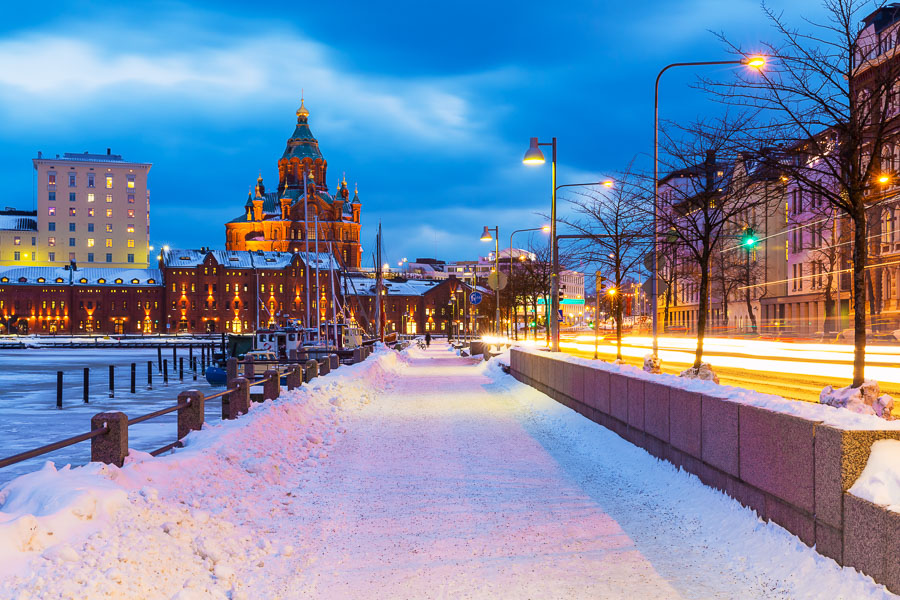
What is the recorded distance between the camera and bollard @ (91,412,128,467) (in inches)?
338

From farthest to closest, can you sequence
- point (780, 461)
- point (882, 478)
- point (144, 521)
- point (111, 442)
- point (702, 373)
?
1. point (702, 373)
2. point (111, 442)
3. point (780, 461)
4. point (144, 521)
5. point (882, 478)

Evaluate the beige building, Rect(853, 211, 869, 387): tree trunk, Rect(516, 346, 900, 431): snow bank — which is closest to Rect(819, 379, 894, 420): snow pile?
Rect(853, 211, 869, 387): tree trunk

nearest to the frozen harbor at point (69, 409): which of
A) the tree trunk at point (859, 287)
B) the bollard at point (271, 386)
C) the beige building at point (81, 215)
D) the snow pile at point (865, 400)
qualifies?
the bollard at point (271, 386)

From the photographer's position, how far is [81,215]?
504 ft

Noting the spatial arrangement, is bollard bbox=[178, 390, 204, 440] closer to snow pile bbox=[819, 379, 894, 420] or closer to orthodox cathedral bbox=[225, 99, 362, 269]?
snow pile bbox=[819, 379, 894, 420]

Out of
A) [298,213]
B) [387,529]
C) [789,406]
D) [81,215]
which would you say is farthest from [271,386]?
[298,213]

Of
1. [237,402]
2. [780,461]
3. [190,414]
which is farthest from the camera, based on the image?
[237,402]

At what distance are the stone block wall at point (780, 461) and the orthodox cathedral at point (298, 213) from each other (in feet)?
527

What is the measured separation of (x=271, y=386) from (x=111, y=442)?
25.9ft

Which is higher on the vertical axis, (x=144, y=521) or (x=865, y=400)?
(x=865, y=400)

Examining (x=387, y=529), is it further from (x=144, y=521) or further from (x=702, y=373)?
(x=702, y=373)

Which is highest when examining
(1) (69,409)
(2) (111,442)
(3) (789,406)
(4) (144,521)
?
(3) (789,406)

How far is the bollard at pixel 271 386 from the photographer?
16.4 metres

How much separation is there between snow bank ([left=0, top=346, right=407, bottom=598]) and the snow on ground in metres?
0.02
